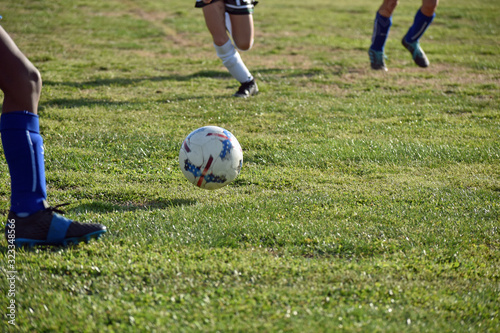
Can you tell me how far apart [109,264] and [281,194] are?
1854 millimetres

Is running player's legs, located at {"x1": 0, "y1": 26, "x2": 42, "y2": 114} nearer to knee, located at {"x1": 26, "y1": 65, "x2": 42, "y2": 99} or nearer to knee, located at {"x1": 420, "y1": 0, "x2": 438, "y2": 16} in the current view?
knee, located at {"x1": 26, "y1": 65, "x2": 42, "y2": 99}

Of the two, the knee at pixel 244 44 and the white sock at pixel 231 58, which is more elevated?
the knee at pixel 244 44

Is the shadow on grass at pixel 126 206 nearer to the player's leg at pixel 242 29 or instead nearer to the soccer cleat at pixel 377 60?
the player's leg at pixel 242 29

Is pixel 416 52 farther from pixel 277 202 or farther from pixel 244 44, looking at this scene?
pixel 277 202

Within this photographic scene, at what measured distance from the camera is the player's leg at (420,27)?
10.3 meters

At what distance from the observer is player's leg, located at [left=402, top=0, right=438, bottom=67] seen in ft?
33.7

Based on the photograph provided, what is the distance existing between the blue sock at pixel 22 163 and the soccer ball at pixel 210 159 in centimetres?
135


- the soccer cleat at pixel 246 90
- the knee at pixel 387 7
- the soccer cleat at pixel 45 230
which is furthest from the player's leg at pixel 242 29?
the soccer cleat at pixel 45 230

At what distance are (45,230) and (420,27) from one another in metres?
8.94

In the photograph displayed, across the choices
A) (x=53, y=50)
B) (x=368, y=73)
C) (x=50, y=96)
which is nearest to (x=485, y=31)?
(x=368, y=73)

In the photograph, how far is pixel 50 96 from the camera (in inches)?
326

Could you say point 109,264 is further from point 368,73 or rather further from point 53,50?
point 53,50

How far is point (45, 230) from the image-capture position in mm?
3449

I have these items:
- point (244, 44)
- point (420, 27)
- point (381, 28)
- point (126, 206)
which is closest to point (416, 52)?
point (420, 27)
